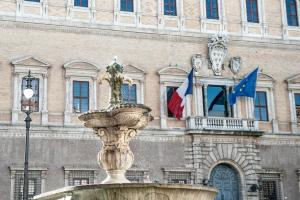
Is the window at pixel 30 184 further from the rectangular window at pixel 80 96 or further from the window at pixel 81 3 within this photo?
the window at pixel 81 3

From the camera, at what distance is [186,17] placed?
993 inches

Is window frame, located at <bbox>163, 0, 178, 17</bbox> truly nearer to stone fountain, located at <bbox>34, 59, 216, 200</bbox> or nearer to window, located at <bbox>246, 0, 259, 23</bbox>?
window, located at <bbox>246, 0, 259, 23</bbox>

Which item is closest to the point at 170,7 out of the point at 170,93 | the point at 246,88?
the point at 170,93

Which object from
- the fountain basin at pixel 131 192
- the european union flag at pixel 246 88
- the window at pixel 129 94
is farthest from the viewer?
the european union flag at pixel 246 88

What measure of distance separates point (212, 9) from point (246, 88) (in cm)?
464

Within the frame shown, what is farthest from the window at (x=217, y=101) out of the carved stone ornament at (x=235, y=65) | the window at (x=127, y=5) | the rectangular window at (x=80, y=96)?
the rectangular window at (x=80, y=96)

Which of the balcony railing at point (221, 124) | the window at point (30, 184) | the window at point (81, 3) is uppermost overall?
the window at point (81, 3)

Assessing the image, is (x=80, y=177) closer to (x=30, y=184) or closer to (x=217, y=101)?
(x=30, y=184)

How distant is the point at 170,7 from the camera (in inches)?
991

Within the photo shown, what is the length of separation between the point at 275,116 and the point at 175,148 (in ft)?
17.7

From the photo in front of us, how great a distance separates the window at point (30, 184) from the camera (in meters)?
20.9

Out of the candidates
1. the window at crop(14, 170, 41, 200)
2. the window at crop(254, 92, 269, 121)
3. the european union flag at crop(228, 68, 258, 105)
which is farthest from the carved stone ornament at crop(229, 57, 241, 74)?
the window at crop(14, 170, 41, 200)

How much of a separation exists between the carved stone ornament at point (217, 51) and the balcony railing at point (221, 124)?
237 centimetres

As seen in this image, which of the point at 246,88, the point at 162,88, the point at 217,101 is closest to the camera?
the point at 246,88
